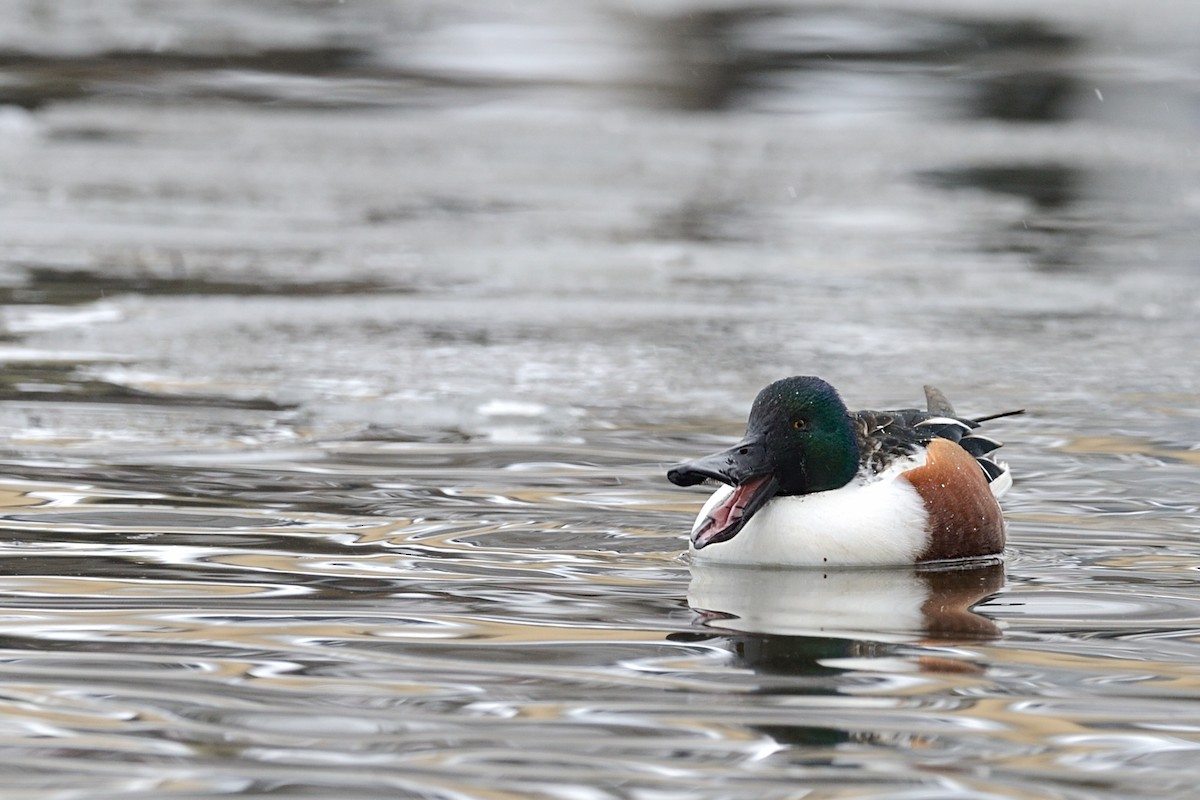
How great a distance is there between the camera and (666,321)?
29.7 feet

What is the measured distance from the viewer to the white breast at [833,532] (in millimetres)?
4977

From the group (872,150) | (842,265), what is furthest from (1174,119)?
(842,265)

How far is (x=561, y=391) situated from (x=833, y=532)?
261 centimetres

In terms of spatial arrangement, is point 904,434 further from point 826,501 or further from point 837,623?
point 837,623

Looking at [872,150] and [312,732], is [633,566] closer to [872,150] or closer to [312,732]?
[312,732]

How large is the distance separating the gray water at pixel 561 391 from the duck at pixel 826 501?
0.10 metres

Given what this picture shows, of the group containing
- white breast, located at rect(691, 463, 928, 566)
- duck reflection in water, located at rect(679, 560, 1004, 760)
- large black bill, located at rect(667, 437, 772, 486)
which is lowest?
duck reflection in water, located at rect(679, 560, 1004, 760)

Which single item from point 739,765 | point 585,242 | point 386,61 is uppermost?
point 386,61

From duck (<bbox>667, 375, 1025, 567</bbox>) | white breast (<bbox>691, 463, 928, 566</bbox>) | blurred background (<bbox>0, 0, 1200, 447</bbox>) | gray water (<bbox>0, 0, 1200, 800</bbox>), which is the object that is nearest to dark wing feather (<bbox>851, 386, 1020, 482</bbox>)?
duck (<bbox>667, 375, 1025, 567</bbox>)

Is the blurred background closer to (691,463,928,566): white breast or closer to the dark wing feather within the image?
the dark wing feather

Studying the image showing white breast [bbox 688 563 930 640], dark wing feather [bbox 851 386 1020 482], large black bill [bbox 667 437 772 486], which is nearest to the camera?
white breast [bbox 688 563 930 640]

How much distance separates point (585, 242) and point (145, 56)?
729cm

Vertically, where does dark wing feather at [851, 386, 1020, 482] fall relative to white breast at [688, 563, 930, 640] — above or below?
above

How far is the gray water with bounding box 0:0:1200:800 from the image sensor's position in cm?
356
